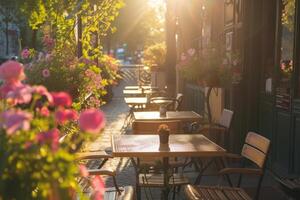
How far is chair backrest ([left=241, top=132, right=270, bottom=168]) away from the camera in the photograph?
4520 mm

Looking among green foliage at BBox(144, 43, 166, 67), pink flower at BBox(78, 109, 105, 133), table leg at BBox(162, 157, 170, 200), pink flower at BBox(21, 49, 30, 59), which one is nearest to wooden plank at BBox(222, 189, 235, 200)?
table leg at BBox(162, 157, 170, 200)

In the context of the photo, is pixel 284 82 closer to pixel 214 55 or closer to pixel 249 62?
pixel 249 62

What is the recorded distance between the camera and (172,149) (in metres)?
4.88

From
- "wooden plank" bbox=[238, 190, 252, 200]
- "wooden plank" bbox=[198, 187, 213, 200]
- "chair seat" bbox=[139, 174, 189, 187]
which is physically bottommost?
"chair seat" bbox=[139, 174, 189, 187]

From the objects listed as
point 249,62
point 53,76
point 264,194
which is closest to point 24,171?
point 53,76

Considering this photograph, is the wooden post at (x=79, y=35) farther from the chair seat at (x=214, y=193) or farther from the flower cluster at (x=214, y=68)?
the chair seat at (x=214, y=193)

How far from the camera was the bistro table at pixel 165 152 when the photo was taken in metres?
4.71

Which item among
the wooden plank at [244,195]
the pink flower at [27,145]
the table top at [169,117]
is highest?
the pink flower at [27,145]

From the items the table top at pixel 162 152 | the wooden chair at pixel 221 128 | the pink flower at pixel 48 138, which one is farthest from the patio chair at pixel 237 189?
the pink flower at pixel 48 138

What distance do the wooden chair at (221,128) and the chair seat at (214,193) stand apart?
8.16ft

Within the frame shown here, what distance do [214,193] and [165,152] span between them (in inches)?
21.0

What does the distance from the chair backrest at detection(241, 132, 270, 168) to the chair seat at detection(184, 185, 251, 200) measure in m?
0.29

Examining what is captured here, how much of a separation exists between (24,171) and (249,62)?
21.3 ft

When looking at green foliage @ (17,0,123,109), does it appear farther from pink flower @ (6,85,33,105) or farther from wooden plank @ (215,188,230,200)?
pink flower @ (6,85,33,105)
